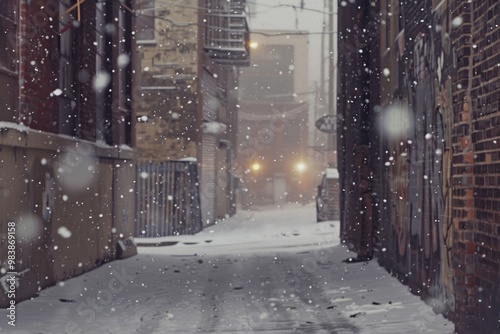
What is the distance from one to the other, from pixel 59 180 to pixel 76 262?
5.34 ft

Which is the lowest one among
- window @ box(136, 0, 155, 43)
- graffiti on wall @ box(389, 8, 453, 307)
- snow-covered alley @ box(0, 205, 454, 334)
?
snow-covered alley @ box(0, 205, 454, 334)

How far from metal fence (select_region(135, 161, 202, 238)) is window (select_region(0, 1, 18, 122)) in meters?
14.7

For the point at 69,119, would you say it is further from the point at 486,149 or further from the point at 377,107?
the point at 486,149

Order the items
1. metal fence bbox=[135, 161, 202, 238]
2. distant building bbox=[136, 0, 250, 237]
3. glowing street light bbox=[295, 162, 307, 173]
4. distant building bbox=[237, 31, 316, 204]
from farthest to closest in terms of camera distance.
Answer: glowing street light bbox=[295, 162, 307, 173] < distant building bbox=[237, 31, 316, 204] < distant building bbox=[136, 0, 250, 237] < metal fence bbox=[135, 161, 202, 238]

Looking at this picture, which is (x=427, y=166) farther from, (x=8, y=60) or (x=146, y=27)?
(x=146, y=27)

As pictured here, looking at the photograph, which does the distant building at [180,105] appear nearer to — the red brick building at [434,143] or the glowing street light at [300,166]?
the red brick building at [434,143]

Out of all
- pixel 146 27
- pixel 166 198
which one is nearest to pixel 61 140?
pixel 166 198

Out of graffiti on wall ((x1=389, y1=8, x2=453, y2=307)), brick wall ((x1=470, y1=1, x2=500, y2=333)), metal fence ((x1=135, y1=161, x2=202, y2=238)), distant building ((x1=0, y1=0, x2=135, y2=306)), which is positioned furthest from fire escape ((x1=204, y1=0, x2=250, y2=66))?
brick wall ((x1=470, y1=1, x2=500, y2=333))

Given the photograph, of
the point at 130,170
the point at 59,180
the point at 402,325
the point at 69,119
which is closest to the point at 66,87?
the point at 69,119

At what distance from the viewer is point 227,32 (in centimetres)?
3036

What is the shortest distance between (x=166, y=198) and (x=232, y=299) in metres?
14.9

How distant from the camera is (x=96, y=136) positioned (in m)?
14.4

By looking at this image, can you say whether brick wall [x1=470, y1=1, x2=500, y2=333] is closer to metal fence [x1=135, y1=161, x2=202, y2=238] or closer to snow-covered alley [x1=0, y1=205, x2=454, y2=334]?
snow-covered alley [x1=0, y1=205, x2=454, y2=334]

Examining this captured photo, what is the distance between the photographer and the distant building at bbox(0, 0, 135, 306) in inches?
384
